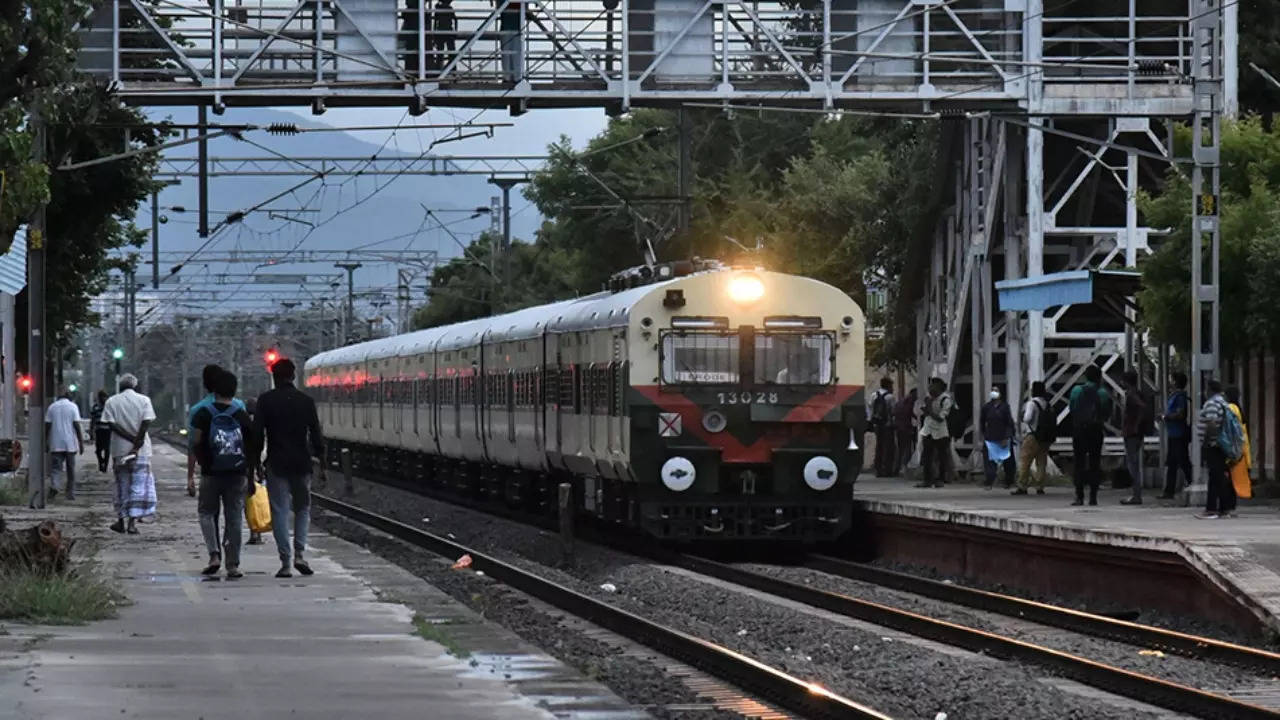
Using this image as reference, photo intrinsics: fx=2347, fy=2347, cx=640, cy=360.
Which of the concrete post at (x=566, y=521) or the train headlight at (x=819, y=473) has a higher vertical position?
the train headlight at (x=819, y=473)

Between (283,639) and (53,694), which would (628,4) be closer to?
(283,639)

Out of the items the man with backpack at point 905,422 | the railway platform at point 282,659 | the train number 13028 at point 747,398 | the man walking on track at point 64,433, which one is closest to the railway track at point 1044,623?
the train number 13028 at point 747,398

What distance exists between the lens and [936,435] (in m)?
34.1

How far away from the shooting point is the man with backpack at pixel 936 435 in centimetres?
3325

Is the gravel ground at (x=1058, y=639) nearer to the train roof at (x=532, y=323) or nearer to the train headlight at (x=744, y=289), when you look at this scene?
the train headlight at (x=744, y=289)

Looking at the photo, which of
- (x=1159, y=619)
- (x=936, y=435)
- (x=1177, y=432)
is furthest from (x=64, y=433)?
(x=1159, y=619)

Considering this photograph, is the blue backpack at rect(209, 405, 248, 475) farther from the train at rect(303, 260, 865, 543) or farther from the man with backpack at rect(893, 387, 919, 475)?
the man with backpack at rect(893, 387, 919, 475)

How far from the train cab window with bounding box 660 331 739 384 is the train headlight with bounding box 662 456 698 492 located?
0.88 m

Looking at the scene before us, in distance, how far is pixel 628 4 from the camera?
35062mm

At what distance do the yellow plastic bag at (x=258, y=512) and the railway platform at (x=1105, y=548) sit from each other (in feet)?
22.4

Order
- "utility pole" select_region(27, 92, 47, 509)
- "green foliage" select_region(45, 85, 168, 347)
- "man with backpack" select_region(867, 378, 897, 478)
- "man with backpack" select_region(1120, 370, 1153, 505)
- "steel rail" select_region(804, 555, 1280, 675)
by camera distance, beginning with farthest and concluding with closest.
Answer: "man with backpack" select_region(867, 378, 897, 478) → "green foliage" select_region(45, 85, 168, 347) → "utility pole" select_region(27, 92, 47, 509) → "man with backpack" select_region(1120, 370, 1153, 505) → "steel rail" select_region(804, 555, 1280, 675)

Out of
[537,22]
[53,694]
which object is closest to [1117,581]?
[53,694]

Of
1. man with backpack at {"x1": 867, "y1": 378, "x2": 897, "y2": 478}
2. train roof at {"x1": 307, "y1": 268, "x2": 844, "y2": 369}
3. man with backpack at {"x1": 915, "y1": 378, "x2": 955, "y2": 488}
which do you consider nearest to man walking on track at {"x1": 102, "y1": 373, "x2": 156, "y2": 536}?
train roof at {"x1": 307, "y1": 268, "x2": 844, "y2": 369}

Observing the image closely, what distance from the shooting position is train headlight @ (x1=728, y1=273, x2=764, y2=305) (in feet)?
82.1
